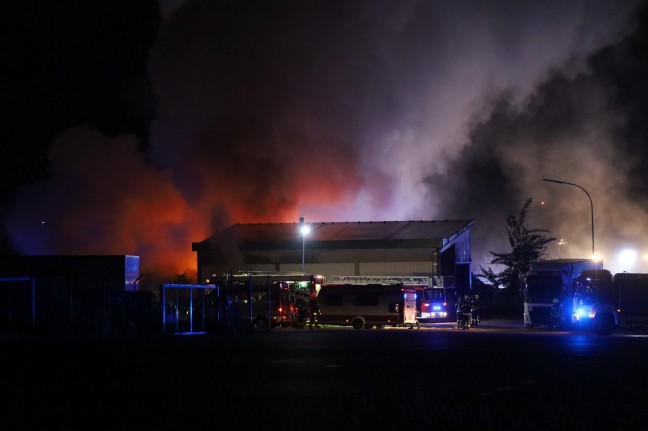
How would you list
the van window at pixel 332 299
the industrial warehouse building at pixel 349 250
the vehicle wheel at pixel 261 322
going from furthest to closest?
the industrial warehouse building at pixel 349 250 < the vehicle wheel at pixel 261 322 < the van window at pixel 332 299

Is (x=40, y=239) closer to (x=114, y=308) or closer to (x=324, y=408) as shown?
(x=114, y=308)

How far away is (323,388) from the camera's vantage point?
48.3 ft

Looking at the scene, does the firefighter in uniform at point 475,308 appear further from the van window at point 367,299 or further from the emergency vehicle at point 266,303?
the emergency vehicle at point 266,303

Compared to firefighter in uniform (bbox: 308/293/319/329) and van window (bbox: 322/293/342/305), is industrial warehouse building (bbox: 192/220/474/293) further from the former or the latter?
van window (bbox: 322/293/342/305)

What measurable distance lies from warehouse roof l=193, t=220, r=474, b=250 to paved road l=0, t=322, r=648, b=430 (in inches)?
1424

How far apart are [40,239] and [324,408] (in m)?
53.4

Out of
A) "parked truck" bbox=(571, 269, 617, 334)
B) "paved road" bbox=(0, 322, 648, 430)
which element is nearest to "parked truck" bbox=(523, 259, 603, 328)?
"parked truck" bbox=(571, 269, 617, 334)

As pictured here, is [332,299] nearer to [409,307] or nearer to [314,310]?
[314,310]

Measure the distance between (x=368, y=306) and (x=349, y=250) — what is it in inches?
718

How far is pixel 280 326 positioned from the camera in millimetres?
43969

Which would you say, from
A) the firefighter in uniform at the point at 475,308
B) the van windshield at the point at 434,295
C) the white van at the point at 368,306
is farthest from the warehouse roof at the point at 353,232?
the white van at the point at 368,306

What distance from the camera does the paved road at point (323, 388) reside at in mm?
11555

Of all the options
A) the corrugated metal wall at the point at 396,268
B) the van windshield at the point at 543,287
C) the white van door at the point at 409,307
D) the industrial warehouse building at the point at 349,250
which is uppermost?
→ the industrial warehouse building at the point at 349,250

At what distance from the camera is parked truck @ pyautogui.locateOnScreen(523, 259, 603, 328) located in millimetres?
44000
